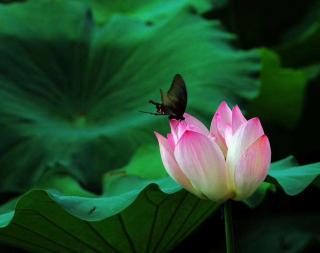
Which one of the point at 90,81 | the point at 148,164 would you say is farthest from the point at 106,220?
the point at 90,81

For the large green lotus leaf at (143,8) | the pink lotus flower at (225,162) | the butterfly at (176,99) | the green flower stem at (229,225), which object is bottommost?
the green flower stem at (229,225)

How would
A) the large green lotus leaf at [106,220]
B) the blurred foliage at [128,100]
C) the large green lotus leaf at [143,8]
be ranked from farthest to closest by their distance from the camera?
the large green lotus leaf at [143,8] < the blurred foliage at [128,100] < the large green lotus leaf at [106,220]

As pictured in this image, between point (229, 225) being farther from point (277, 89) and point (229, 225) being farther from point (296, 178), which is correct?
point (277, 89)

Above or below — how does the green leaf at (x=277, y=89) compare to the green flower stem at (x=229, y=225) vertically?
above

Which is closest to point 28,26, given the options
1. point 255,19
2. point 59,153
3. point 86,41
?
point 86,41

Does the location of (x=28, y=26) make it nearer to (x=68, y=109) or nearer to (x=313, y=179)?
(x=68, y=109)

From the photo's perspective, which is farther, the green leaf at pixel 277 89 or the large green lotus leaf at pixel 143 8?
the large green lotus leaf at pixel 143 8

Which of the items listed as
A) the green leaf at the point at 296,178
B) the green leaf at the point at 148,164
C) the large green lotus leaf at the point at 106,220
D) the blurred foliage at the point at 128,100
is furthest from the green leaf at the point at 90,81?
the green leaf at the point at 296,178

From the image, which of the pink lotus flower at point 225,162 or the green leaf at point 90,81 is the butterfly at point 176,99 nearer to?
the pink lotus flower at point 225,162
